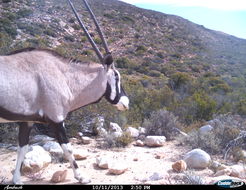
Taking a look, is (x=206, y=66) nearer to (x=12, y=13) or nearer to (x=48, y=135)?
(x=12, y=13)

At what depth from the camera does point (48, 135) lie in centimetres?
775

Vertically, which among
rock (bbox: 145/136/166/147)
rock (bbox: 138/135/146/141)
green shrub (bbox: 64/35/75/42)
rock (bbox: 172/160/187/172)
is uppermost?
green shrub (bbox: 64/35/75/42)

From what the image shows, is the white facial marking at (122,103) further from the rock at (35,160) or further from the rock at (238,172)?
the rock at (238,172)

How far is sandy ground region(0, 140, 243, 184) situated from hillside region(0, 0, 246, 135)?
1.75m

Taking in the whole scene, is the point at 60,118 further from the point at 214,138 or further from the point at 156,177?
the point at 214,138

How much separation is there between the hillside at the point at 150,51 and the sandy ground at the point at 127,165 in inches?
68.9

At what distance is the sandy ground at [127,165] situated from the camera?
5.20m

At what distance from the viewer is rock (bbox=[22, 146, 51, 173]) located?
5508 mm

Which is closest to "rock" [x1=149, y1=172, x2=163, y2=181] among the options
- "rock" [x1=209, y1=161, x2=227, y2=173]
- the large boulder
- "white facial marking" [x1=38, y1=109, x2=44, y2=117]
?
the large boulder

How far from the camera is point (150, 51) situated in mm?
32938

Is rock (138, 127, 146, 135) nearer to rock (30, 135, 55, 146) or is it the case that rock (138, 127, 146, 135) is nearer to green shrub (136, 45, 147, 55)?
rock (30, 135, 55, 146)

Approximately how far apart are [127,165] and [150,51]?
27721mm

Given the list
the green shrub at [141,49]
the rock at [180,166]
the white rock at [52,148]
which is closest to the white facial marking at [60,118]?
the white rock at [52,148]

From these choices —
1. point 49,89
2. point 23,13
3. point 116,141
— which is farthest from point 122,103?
point 23,13
